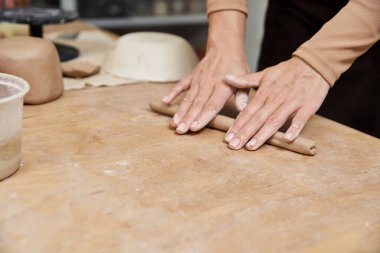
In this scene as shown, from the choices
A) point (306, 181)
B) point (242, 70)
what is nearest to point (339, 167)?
point (306, 181)

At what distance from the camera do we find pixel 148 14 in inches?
98.0

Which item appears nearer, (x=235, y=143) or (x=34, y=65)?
(x=235, y=143)

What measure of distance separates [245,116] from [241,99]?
8 centimetres

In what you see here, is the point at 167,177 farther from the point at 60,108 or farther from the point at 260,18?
the point at 260,18

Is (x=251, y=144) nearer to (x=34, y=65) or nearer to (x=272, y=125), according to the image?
(x=272, y=125)

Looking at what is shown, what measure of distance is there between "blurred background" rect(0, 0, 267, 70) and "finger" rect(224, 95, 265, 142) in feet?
4.64

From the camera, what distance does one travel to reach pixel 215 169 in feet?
2.25

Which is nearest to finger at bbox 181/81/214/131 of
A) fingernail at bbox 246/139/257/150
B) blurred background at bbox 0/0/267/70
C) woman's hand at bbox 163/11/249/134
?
woman's hand at bbox 163/11/249/134

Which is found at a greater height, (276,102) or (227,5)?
(227,5)

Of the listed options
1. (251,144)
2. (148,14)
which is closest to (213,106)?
(251,144)

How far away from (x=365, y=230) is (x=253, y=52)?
1961mm

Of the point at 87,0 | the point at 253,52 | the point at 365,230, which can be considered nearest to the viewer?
the point at 365,230

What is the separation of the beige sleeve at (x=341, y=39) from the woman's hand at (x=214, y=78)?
0.14 m

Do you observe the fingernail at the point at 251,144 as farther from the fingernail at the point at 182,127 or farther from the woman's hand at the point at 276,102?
the fingernail at the point at 182,127
